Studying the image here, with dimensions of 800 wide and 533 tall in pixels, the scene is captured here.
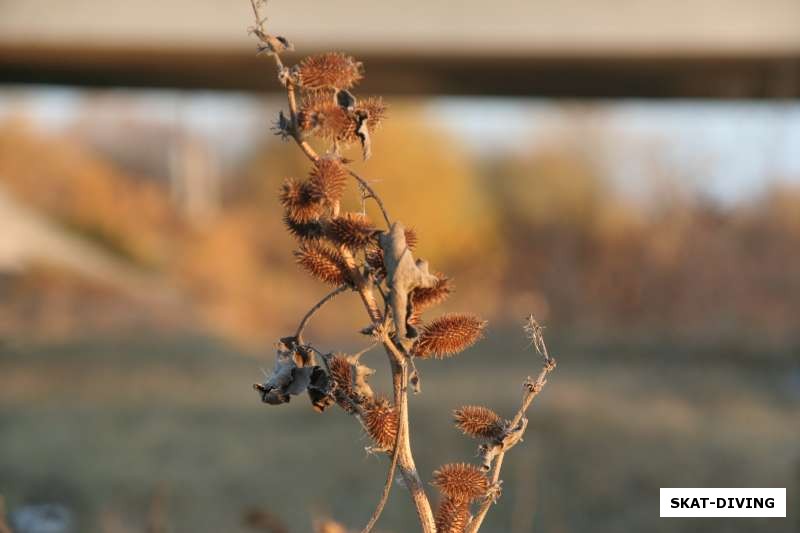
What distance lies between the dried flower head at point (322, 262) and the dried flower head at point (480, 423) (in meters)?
0.17

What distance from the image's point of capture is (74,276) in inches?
300

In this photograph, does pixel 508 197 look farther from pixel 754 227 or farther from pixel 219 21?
pixel 219 21

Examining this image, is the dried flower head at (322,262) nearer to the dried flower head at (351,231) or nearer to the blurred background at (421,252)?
the dried flower head at (351,231)

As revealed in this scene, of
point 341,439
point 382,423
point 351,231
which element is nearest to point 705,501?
point 382,423

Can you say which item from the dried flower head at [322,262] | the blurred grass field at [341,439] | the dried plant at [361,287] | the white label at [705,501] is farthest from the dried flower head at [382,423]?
the blurred grass field at [341,439]

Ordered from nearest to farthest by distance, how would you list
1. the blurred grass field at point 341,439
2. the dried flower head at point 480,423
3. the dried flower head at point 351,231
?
the dried flower head at point 351,231, the dried flower head at point 480,423, the blurred grass field at point 341,439

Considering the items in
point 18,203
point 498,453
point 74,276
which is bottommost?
point 498,453

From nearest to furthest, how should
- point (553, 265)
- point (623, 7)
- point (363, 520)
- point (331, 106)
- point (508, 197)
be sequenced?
point (331, 106), point (363, 520), point (623, 7), point (553, 265), point (508, 197)

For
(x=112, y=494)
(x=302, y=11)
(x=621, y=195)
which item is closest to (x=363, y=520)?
(x=112, y=494)

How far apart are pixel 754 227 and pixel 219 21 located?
172 inches

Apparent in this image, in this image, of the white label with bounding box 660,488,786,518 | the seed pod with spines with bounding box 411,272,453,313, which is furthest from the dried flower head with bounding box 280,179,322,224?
the white label with bounding box 660,488,786,518

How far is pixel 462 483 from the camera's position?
818 millimetres

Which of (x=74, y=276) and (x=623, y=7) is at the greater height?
(x=623, y=7)

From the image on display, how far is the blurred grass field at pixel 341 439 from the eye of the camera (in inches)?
162
